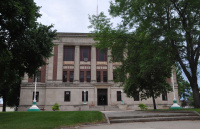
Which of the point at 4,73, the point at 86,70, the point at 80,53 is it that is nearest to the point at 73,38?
the point at 80,53

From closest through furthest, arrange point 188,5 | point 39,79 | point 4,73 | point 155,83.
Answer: point 4,73 < point 188,5 < point 155,83 < point 39,79

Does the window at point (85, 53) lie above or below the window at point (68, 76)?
above

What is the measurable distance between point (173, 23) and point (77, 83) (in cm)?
2922

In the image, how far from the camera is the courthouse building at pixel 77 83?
40750mm

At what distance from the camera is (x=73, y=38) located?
44750 mm

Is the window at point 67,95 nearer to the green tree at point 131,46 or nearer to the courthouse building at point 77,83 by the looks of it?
the courthouse building at point 77,83

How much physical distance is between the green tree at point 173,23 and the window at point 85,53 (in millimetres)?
27183

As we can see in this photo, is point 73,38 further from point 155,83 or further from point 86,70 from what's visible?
point 155,83

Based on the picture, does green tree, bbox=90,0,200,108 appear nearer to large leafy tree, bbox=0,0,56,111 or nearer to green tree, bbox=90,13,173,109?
green tree, bbox=90,13,173,109

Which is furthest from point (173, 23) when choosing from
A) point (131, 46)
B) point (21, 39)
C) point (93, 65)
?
point (93, 65)

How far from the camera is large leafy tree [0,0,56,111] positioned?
12.9 meters

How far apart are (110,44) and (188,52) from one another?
744cm

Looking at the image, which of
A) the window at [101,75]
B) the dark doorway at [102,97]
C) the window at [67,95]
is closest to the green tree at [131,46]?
the dark doorway at [102,97]

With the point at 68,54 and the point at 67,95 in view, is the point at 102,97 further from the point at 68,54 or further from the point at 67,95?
the point at 68,54
